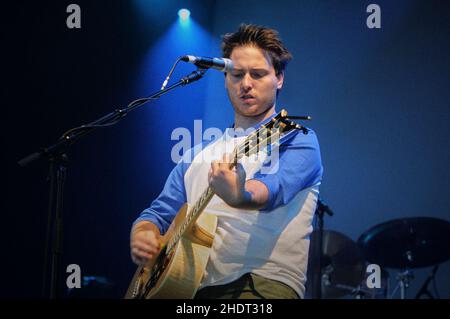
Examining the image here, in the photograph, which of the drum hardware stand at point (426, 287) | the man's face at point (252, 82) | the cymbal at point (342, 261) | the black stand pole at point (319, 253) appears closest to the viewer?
the man's face at point (252, 82)

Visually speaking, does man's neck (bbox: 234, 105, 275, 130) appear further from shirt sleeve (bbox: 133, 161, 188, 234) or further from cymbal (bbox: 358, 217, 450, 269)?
cymbal (bbox: 358, 217, 450, 269)

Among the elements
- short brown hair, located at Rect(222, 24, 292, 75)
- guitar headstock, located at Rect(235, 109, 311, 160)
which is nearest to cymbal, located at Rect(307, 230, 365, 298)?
short brown hair, located at Rect(222, 24, 292, 75)

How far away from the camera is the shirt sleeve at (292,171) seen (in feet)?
6.75

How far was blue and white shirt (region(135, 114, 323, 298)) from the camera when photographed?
7.04 feet

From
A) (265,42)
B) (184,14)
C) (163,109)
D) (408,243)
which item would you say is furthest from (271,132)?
(184,14)

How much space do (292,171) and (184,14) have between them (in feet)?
9.44

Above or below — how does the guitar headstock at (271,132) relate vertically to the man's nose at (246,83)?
below

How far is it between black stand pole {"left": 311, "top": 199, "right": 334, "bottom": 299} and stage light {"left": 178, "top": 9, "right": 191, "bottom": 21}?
1.97 meters

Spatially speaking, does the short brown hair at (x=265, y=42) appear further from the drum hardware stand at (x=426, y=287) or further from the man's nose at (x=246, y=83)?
the drum hardware stand at (x=426, y=287)

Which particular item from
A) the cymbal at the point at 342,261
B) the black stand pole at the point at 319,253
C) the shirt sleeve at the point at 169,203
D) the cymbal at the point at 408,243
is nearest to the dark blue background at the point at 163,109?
the cymbal at the point at 342,261

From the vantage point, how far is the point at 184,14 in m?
4.67

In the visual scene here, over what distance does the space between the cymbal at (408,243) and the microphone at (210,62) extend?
1782 mm

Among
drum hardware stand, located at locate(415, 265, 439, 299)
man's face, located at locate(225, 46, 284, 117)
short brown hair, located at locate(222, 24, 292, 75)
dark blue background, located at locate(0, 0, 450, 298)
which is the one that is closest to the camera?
man's face, located at locate(225, 46, 284, 117)
